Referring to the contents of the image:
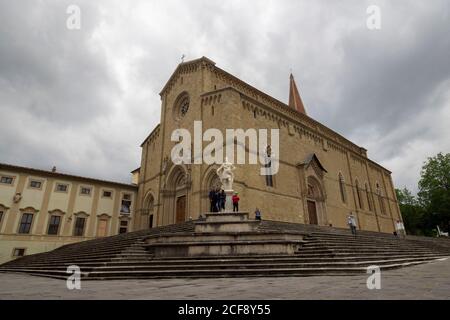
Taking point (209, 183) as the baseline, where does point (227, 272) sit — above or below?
below

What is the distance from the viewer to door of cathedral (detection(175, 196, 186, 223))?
20516 millimetres

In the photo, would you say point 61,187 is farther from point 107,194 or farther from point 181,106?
point 181,106

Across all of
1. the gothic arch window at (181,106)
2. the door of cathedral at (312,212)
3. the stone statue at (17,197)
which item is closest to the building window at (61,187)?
the stone statue at (17,197)

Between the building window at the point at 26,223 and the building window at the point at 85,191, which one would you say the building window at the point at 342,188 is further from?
the building window at the point at 26,223

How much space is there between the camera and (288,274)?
6879 millimetres

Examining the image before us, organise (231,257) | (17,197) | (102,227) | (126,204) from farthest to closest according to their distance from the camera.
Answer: (126,204), (102,227), (17,197), (231,257)

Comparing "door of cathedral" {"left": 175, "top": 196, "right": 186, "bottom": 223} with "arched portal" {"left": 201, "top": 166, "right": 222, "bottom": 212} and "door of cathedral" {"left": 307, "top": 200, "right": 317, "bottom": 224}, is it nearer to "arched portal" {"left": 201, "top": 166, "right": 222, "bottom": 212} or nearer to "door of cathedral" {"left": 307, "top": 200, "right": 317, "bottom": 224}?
"arched portal" {"left": 201, "top": 166, "right": 222, "bottom": 212}

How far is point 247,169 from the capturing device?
18.3 metres

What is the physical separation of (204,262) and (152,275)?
5.32 ft

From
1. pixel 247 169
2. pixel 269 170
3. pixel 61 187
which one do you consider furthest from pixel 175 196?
pixel 61 187

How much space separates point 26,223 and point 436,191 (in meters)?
47.4
